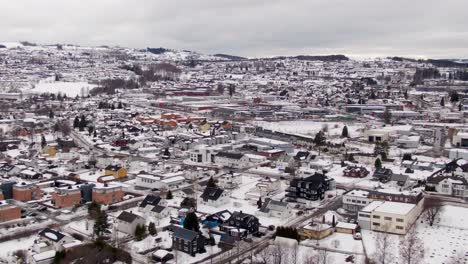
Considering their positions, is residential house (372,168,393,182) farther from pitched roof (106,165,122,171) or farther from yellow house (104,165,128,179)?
pitched roof (106,165,122,171)

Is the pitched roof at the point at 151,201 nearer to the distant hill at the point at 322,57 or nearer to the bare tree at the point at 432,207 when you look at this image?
the bare tree at the point at 432,207

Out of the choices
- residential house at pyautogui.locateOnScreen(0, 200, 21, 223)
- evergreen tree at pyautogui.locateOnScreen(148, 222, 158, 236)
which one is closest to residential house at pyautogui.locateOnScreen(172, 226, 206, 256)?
evergreen tree at pyautogui.locateOnScreen(148, 222, 158, 236)

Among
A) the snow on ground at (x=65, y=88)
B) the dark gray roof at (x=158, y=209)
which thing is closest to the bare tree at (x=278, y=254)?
the dark gray roof at (x=158, y=209)

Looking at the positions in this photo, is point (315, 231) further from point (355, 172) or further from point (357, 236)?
point (355, 172)

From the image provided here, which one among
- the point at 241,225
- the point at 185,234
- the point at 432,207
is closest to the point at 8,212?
the point at 185,234

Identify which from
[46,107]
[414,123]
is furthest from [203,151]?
[46,107]

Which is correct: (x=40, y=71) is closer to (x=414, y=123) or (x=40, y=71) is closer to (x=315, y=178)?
(x=414, y=123)
